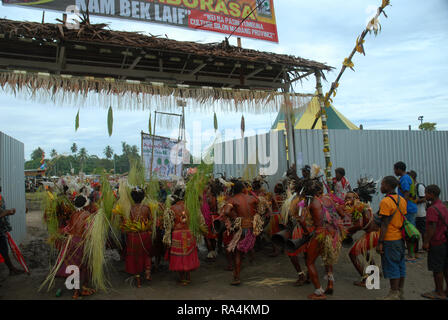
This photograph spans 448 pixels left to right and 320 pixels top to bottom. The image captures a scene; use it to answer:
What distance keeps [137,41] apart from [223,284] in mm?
4711

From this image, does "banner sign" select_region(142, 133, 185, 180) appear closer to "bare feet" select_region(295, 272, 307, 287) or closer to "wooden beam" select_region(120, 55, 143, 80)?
"wooden beam" select_region(120, 55, 143, 80)

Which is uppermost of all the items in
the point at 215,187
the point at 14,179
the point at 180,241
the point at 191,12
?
the point at 191,12

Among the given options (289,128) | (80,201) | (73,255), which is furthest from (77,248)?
(289,128)

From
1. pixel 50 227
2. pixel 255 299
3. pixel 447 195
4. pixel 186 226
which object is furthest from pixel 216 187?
pixel 447 195

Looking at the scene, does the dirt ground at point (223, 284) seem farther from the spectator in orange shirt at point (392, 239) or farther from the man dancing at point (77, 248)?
the spectator in orange shirt at point (392, 239)

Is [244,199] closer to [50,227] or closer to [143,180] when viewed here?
[143,180]

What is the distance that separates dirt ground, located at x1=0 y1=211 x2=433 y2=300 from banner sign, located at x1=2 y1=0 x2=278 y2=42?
4.93 meters

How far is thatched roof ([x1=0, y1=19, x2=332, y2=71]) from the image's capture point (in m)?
5.57

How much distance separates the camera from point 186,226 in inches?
205

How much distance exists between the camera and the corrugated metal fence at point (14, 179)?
6.77 m

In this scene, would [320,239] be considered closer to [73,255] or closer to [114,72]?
[73,255]

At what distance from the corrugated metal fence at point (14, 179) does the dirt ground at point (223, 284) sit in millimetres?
1352

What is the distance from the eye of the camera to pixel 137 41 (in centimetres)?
623

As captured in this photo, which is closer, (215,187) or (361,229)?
(361,229)
